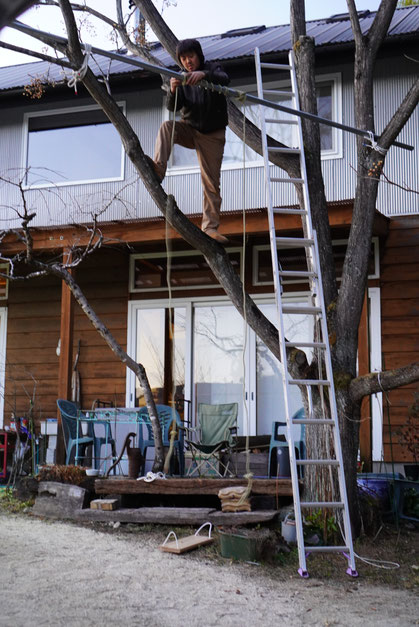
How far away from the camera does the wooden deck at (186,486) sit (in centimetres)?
607

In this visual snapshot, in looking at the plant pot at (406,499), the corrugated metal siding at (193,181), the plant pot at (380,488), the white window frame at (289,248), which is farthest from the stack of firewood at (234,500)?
the corrugated metal siding at (193,181)

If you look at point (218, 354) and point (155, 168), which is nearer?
point (155, 168)

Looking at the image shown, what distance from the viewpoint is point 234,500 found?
596cm

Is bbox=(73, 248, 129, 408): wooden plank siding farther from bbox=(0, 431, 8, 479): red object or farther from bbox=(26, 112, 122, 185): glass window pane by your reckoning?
bbox=(0, 431, 8, 479): red object

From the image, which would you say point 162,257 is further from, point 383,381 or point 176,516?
point 383,381

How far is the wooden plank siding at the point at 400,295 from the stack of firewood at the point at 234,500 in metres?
3.24

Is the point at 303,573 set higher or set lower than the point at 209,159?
lower

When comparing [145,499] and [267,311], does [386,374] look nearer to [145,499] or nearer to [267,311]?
[145,499]

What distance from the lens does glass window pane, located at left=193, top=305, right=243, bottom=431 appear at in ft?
31.4

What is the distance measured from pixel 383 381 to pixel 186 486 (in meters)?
2.12

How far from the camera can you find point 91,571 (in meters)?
4.88

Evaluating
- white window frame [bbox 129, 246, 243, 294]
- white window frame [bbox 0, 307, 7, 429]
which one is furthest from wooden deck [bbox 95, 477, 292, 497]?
white window frame [bbox 0, 307, 7, 429]

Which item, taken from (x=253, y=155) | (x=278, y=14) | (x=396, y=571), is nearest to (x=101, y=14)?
(x=253, y=155)

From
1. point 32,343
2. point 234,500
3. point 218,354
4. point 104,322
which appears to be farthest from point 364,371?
point 32,343
